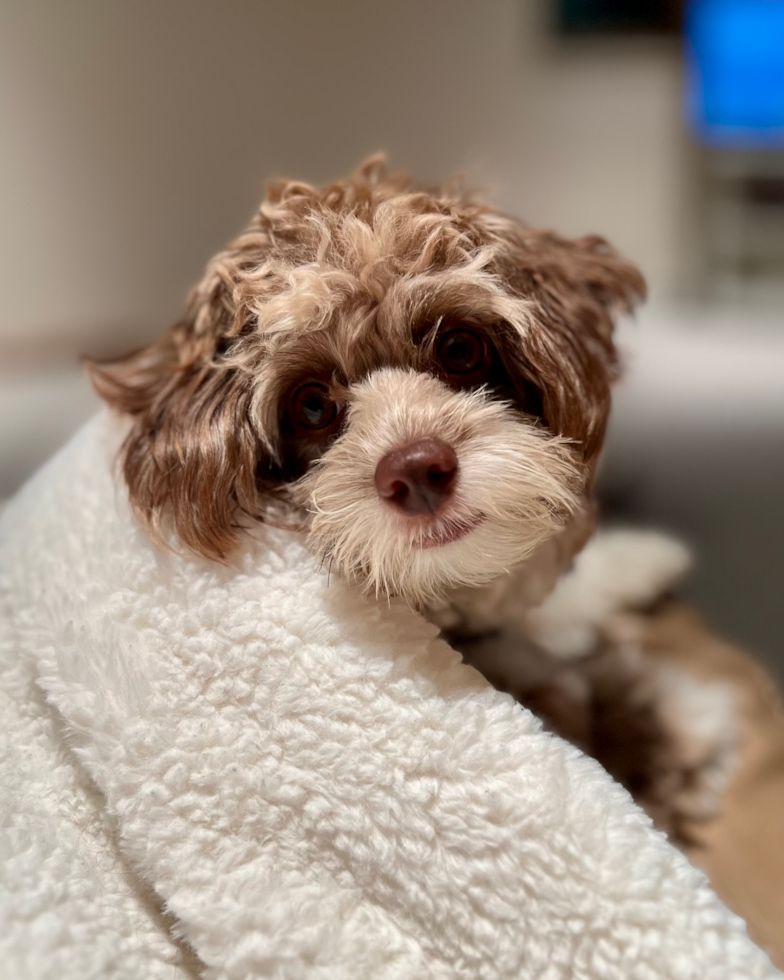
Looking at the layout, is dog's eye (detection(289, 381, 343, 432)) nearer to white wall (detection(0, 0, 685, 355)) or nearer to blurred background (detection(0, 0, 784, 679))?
blurred background (detection(0, 0, 784, 679))

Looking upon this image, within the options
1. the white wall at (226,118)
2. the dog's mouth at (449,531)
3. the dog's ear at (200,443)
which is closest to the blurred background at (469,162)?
the white wall at (226,118)

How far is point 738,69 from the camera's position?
2.83 m

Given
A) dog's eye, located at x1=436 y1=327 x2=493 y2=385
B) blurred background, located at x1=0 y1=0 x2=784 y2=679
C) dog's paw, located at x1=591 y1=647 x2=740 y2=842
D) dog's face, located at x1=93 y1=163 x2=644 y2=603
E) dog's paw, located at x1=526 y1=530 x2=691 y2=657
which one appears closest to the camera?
dog's face, located at x1=93 y1=163 x2=644 y2=603

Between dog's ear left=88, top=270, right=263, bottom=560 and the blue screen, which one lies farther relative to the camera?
the blue screen

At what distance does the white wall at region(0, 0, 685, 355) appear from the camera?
2383 millimetres

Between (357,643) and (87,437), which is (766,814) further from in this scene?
(87,437)

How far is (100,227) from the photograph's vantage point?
256 cm

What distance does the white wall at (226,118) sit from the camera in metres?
2.38

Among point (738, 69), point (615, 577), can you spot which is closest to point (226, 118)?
point (738, 69)

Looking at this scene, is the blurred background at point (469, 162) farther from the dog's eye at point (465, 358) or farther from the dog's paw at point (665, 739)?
the dog's eye at point (465, 358)

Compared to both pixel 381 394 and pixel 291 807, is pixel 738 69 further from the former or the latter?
pixel 291 807

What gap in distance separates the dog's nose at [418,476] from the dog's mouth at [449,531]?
0.02 metres

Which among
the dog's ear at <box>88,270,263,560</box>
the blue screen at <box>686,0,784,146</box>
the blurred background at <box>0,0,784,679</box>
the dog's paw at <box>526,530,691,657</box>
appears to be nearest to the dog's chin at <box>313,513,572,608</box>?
the dog's ear at <box>88,270,263,560</box>

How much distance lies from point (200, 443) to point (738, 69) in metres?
2.73
